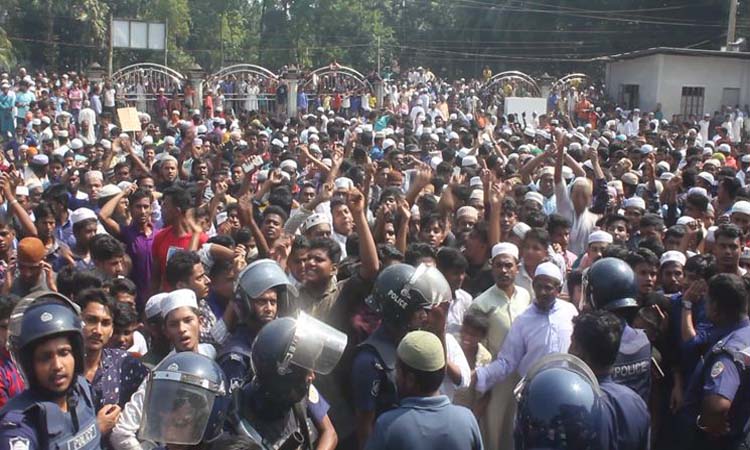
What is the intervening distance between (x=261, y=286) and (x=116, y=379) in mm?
807

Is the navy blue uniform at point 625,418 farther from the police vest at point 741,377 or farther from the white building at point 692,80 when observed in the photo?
the white building at point 692,80

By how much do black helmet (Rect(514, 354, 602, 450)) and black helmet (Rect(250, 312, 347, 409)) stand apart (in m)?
0.80

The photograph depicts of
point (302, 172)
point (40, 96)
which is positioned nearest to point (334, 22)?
point (40, 96)

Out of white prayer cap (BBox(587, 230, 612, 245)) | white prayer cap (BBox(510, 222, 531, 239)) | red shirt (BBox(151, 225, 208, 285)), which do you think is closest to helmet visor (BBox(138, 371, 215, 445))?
red shirt (BBox(151, 225, 208, 285))

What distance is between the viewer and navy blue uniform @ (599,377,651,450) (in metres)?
3.31

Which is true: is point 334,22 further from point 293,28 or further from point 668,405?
point 668,405

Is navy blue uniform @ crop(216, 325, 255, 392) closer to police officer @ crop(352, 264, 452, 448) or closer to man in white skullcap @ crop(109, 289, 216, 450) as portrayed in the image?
man in white skullcap @ crop(109, 289, 216, 450)

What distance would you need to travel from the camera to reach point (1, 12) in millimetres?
40344

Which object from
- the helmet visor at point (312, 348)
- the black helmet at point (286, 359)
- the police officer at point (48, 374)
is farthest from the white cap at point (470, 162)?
the police officer at point (48, 374)

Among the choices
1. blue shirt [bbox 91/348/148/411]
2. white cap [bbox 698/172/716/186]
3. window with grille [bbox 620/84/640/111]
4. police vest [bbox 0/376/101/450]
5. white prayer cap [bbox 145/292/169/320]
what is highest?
window with grille [bbox 620/84/640/111]

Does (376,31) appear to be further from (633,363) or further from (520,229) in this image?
(633,363)

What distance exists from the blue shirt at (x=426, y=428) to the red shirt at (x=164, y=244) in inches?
141

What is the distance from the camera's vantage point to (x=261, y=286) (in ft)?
13.0

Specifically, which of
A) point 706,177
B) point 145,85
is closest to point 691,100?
point 145,85
